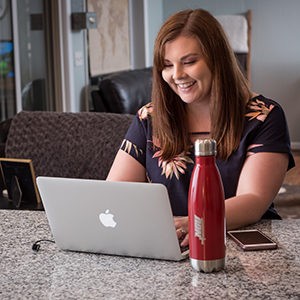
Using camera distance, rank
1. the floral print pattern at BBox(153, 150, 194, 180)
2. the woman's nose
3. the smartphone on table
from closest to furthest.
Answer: the smartphone on table
the woman's nose
the floral print pattern at BBox(153, 150, 194, 180)

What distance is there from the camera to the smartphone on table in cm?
168

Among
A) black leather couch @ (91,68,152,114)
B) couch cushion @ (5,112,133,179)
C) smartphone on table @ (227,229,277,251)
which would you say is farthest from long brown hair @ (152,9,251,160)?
black leather couch @ (91,68,152,114)

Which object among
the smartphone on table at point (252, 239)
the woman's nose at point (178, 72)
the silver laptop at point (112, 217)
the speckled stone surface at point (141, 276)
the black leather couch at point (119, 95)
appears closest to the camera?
the speckled stone surface at point (141, 276)

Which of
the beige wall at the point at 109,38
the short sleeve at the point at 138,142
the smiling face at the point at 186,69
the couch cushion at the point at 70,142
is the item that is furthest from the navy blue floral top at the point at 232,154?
the beige wall at the point at 109,38

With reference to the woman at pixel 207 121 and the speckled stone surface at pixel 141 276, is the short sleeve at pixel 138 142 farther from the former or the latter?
the speckled stone surface at pixel 141 276

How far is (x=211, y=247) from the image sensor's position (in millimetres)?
1502

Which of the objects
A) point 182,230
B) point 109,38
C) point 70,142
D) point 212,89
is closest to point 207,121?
point 212,89

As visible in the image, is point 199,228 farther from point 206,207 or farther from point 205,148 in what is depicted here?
point 205,148

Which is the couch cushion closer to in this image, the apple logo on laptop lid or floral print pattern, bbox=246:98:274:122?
floral print pattern, bbox=246:98:274:122

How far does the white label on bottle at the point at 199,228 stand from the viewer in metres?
1.48

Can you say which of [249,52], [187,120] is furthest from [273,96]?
[187,120]

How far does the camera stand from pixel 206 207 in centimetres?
147

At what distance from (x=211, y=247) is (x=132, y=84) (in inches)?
151

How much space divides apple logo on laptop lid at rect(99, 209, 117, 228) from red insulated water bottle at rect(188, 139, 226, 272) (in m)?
0.19
